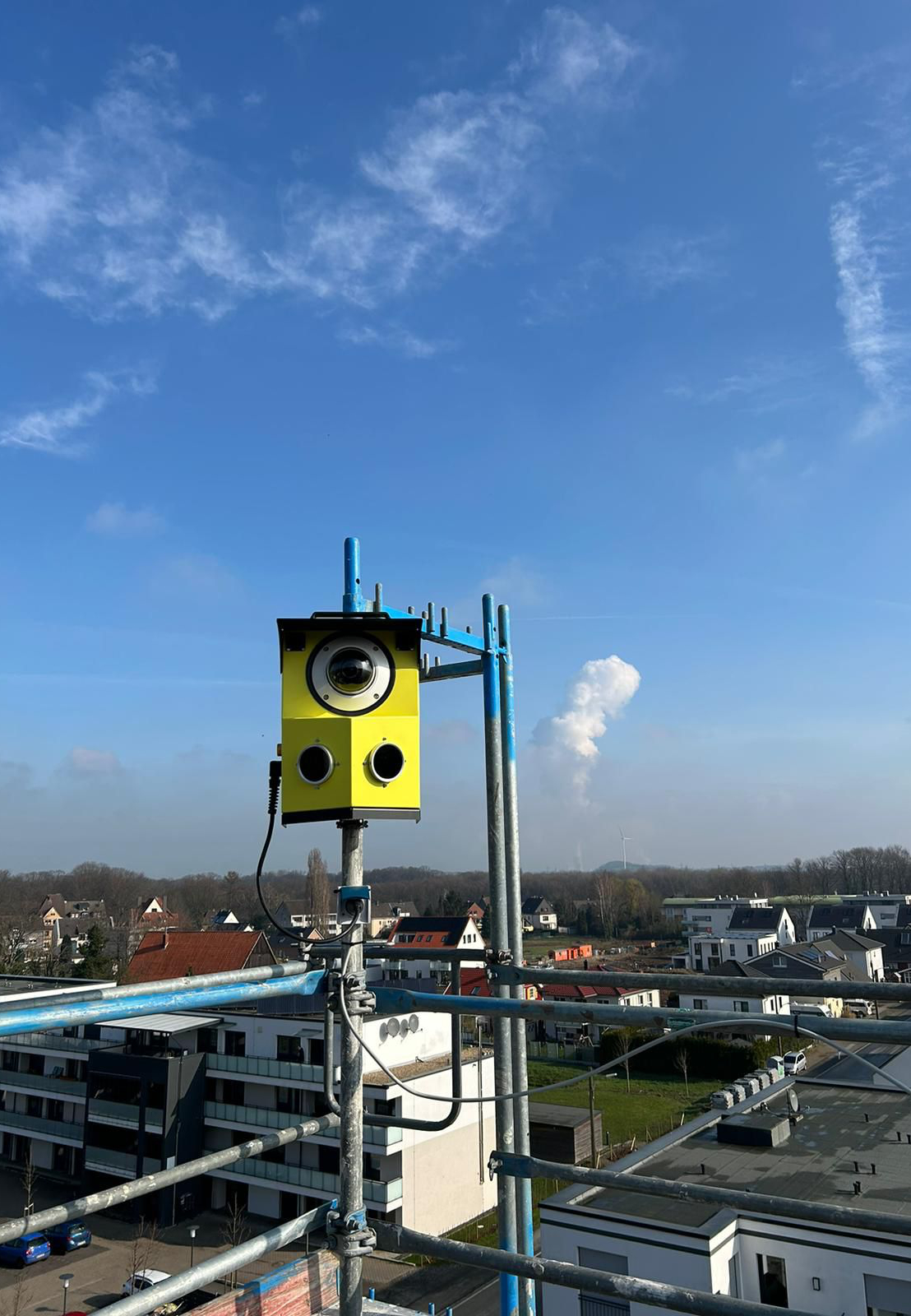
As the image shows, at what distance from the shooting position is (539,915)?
84375mm

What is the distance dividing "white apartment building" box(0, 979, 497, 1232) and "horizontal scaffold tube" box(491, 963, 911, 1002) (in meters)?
16.0

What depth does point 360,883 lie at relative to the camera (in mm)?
2641

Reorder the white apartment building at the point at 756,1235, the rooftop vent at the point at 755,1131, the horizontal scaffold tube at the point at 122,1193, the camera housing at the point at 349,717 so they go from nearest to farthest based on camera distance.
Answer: the horizontal scaffold tube at the point at 122,1193
the camera housing at the point at 349,717
the white apartment building at the point at 756,1235
the rooftop vent at the point at 755,1131

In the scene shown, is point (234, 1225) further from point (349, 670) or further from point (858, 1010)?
point (858, 1010)

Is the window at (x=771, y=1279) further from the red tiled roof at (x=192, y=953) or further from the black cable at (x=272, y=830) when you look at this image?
the red tiled roof at (x=192, y=953)

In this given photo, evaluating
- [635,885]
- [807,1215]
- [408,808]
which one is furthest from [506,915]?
[635,885]

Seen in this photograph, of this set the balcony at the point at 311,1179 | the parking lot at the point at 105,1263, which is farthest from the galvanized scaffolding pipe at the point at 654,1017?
the balcony at the point at 311,1179

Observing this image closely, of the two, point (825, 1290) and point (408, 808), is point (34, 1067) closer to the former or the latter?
point (825, 1290)

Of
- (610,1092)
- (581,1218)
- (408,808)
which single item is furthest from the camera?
(610,1092)

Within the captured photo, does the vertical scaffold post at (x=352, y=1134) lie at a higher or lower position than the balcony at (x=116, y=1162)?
higher

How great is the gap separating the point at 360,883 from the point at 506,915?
2.25m

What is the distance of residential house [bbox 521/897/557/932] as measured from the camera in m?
82.9

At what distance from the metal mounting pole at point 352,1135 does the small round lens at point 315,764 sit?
0.37 metres

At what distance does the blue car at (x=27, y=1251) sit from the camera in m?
17.2
